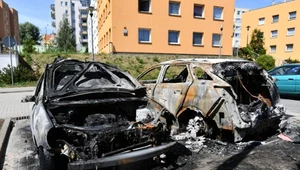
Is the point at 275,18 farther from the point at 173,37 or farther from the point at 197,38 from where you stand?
the point at 173,37

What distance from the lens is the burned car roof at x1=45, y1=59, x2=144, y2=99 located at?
431cm

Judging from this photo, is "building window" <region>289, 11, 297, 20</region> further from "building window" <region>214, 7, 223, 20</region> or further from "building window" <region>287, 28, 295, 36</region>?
"building window" <region>214, 7, 223, 20</region>

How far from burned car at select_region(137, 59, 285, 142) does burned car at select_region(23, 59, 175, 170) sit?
Result: 2.60 feet

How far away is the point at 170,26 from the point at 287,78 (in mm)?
13276

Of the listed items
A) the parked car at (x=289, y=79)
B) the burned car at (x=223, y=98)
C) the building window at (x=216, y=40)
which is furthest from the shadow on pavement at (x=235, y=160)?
the building window at (x=216, y=40)

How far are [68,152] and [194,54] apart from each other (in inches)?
834

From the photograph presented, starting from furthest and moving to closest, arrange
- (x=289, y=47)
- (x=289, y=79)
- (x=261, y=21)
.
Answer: (x=261, y=21)
(x=289, y=47)
(x=289, y=79)

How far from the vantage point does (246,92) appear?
5.63 metres

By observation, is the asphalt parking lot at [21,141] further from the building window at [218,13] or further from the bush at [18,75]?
the building window at [218,13]

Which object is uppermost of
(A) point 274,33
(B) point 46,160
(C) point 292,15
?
(C) point 292,15

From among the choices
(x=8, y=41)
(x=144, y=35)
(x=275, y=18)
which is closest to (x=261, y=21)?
(x=275, y=18)

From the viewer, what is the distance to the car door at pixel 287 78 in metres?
10.4

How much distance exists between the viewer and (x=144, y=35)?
2145 centimetres

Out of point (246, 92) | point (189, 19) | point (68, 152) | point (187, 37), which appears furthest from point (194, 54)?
point (68, 152)
